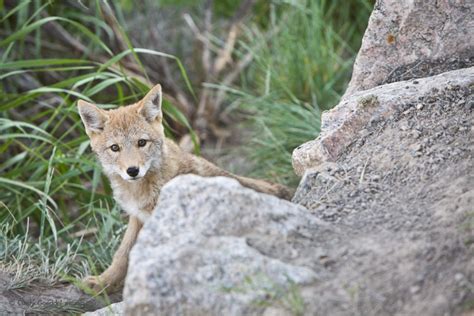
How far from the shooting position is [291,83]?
275 inches

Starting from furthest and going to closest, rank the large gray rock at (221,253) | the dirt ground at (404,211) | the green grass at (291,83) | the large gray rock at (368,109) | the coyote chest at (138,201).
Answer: the green grass at (291,83) < the coyote chest at (138,201) < the large gray rock at (368,109) < the large gray rock at (221,253) < the dirt ground at (404,211)

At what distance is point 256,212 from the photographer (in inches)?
112

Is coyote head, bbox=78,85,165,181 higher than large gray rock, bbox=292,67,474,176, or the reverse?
large gray rock, bbox=292,67,474,176

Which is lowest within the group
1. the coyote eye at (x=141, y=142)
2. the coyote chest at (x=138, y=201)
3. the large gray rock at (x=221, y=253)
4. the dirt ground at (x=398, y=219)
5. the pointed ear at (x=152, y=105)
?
the coyote chest at (x=138, y=201)

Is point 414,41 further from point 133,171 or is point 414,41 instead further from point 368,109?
point 133,171

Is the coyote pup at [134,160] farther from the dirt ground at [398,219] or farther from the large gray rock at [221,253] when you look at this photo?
the large gray rock at [221,253]

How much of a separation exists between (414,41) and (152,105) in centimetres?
165

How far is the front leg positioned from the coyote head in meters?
0.37

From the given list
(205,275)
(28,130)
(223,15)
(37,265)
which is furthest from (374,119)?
(223,15)

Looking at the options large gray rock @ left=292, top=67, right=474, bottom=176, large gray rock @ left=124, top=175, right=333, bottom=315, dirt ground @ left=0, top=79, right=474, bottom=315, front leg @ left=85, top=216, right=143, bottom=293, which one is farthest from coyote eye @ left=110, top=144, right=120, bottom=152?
large gray rock @ left=124, top=175, right=333, bottom=315

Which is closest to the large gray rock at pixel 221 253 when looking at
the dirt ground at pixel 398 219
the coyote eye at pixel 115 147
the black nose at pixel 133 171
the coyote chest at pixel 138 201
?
the dirt ground at pixel 398 219

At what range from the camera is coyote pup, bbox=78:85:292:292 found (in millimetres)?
4473

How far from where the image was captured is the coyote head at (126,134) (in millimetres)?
4469

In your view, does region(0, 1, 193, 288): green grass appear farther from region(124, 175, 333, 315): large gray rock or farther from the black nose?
region(124, 175, 333, 315): large gray rock
